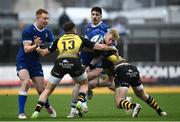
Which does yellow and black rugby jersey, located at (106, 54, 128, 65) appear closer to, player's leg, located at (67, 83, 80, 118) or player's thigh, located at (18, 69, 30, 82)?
player's leg, located at (67, 83, 80, 118)

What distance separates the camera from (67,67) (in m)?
17.5

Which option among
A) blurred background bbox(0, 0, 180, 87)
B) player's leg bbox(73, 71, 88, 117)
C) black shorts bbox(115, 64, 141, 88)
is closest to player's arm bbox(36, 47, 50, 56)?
player's leg bbox(73, 71, 88, 117)

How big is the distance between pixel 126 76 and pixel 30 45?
88.3 inches

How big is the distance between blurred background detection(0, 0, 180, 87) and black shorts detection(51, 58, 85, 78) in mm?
15004

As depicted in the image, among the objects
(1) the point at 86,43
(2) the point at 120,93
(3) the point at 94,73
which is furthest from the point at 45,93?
(3) the point at 94,73

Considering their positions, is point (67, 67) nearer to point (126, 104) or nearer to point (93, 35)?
point (126, 104)

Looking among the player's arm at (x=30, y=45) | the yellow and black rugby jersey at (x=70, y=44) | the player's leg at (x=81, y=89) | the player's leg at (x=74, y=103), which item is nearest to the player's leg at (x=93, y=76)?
the player's leg at (x=74, y=103)

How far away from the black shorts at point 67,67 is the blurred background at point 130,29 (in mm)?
15004

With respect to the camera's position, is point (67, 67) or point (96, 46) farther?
point (96, 46)

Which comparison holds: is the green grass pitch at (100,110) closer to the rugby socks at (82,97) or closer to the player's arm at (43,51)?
the rugby socks at (82,97)

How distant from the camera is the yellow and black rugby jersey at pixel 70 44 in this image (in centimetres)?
1750

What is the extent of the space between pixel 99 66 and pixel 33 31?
2.16m

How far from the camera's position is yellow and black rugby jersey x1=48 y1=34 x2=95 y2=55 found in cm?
1750

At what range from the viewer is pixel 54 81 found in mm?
17703
